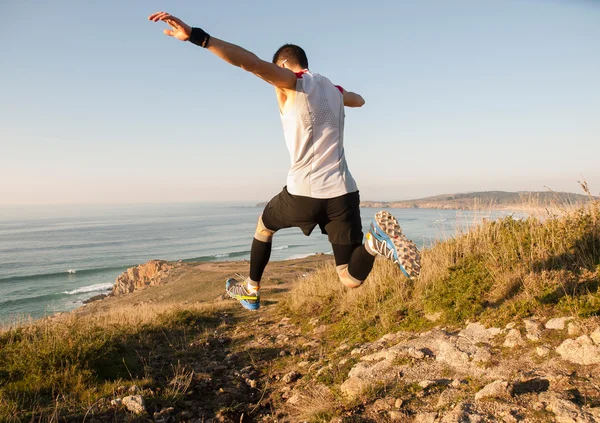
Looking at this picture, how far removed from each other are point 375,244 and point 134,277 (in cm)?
2559

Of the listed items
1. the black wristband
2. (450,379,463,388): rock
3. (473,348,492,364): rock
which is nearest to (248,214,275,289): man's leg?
the black wristband

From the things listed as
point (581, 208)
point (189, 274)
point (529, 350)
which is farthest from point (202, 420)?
point (189, 274)

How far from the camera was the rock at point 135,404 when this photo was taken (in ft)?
10.8

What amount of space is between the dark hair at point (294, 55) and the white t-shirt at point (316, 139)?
0.20 meters

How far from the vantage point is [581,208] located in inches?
237

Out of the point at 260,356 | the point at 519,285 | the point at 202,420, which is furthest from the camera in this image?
the point at 260,356

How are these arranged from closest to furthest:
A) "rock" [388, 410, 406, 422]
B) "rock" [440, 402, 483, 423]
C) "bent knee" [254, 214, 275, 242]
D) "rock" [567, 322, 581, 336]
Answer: "rock" [440, 402, 483, 423] < "rock" [388, 410, 406, 422] < "rock" [567, 322, 581, 336] < "bent knee" [254, 214, 275, 242]

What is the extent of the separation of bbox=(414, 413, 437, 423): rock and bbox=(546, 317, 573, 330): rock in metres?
1.81

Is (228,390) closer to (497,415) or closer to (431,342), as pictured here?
(431,342)

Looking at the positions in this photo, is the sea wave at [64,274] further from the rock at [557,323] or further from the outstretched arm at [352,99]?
the rock at [557,323]

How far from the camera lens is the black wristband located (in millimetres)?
2885

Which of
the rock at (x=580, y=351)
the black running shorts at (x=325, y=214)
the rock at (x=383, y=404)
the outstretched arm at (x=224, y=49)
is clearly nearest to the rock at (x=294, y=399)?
the rock at (x=383, y=404)

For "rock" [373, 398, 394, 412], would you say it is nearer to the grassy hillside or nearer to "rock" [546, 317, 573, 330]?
the grassy hillside

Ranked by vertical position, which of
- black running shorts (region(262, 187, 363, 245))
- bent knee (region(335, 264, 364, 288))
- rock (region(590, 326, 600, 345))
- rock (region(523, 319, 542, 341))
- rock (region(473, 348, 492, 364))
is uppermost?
black running shorts (region(262, 187, 363, 245))
